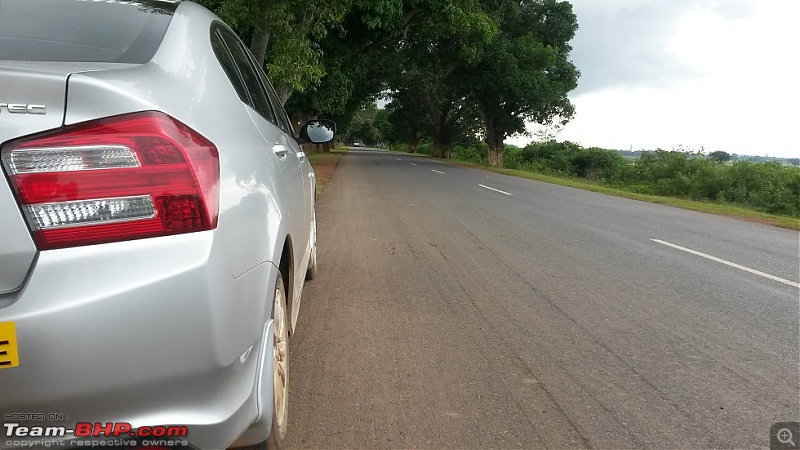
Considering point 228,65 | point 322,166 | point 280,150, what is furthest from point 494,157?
point 228,65

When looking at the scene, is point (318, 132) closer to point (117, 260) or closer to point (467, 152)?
point (117, 260)

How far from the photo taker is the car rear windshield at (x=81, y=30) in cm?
179

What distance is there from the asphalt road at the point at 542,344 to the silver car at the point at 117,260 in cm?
115

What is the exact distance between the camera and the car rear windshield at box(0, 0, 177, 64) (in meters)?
1.79

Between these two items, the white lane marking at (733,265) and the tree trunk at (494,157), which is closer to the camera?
the white lane marking at (733,265)

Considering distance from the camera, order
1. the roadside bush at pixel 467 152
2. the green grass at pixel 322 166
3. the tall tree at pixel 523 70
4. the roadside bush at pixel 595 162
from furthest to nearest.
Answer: the roadside bush at pixel 467 152
the roadside bush at pixel 595 162
the tall tree at pixel 523 70
the green grass at pixel 322 166

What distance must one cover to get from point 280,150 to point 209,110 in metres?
1.07

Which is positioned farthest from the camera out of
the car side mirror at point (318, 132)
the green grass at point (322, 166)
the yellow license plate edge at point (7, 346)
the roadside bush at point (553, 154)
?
the roadside bush at point (553, 154)

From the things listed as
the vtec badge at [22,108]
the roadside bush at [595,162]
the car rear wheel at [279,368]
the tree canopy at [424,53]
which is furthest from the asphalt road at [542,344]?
the roadside bush at [595,162]

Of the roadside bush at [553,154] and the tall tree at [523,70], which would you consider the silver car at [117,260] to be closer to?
the tall tree at [523,70]

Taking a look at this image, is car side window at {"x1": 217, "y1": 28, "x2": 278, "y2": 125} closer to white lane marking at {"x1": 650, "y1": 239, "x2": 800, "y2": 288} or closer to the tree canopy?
white lane marking at {"x1": 650, "y1": 239, "x2": 800, "y2": 288}

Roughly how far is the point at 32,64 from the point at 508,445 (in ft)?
7.72

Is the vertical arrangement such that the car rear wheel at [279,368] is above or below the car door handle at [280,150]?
below

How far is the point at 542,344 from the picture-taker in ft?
12.5
